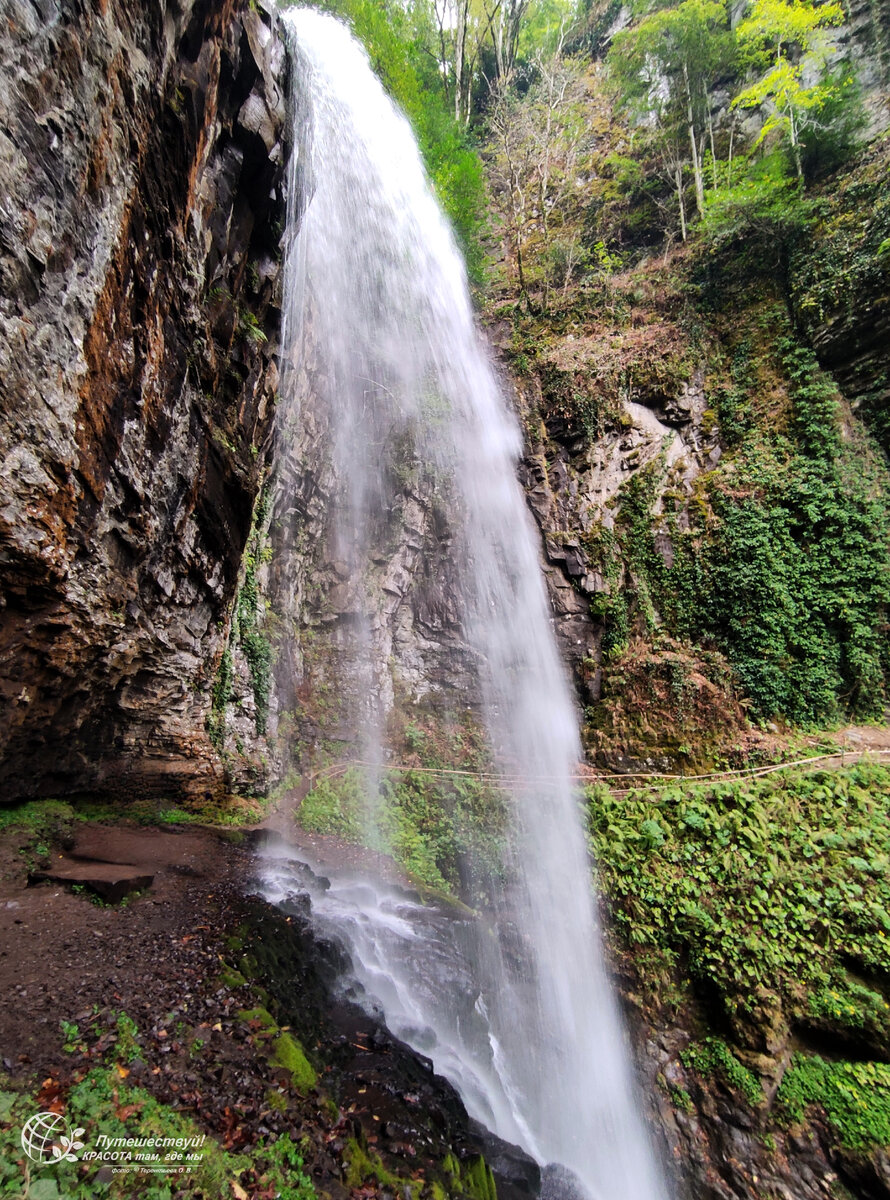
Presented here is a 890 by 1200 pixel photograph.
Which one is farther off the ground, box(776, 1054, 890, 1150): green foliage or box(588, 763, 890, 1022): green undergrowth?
box(588, 763, 890, 1022): green undergrowth

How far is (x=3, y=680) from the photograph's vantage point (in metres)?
4.55

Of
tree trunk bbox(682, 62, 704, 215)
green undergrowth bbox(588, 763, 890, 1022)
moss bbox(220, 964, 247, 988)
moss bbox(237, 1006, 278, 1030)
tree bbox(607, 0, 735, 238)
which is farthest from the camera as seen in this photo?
tree bbox(607, 0, 735, 238)

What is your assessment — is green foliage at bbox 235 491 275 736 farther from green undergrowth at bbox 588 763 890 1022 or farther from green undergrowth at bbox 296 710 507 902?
green undergrowth at bbox 588 763 890 1022

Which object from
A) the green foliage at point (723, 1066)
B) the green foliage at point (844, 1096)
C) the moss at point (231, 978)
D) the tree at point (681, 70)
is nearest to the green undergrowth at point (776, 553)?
the green foliage at point (844, 1096)

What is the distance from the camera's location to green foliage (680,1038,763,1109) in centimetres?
549

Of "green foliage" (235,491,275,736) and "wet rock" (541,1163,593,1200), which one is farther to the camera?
"green foliage" (235,491,275,736)

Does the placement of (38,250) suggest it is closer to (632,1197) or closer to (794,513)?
(632,1197)

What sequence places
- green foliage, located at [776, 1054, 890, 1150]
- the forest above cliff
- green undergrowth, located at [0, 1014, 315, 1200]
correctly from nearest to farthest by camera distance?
green undergrowth, located at [0, 1014, 315, 1200] → green foliage, located at [776, 1054, 890, 1150] → the forest above cliff

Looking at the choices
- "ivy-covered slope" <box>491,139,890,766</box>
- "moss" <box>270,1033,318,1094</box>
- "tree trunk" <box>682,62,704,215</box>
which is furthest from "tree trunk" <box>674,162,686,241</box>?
"moss" <box>270,1033,318,1094</box>

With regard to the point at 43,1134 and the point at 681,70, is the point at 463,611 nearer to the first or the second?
the point at 43,1134

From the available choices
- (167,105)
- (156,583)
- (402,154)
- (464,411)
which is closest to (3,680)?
(156,583)

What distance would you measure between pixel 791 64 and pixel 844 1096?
68.7 ft

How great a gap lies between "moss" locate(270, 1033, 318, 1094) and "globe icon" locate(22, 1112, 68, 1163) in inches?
58.6

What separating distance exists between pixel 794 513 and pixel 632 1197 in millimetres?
10332
